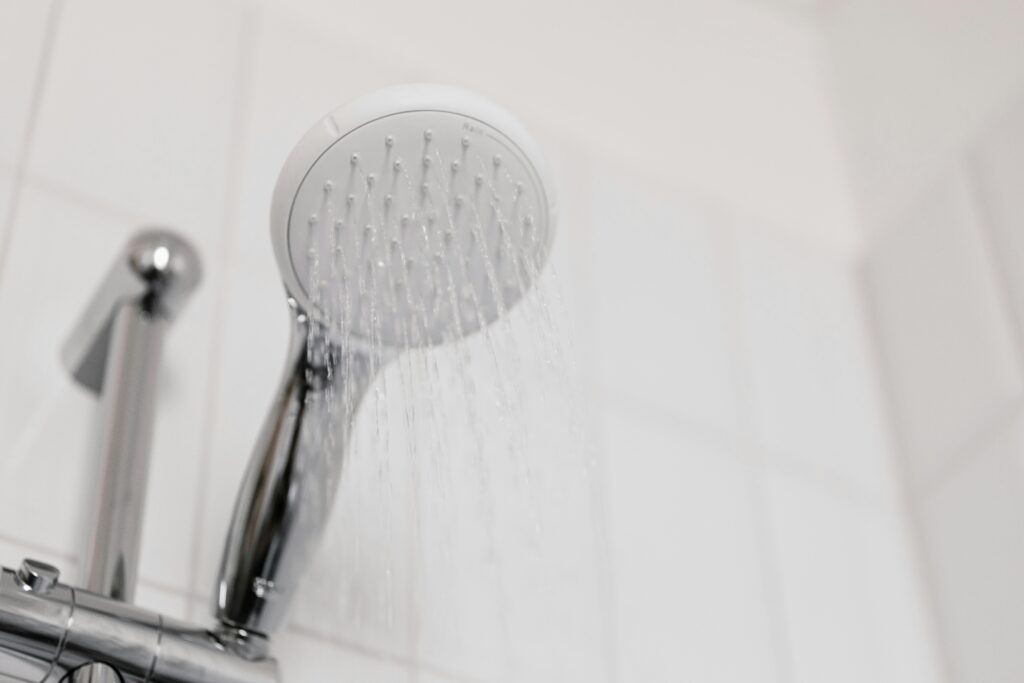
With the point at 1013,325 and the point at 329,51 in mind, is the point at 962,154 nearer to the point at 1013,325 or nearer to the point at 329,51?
the point at 1013,325

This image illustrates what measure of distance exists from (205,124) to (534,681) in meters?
0.39

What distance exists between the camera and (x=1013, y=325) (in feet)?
3.38

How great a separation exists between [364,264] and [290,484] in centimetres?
12

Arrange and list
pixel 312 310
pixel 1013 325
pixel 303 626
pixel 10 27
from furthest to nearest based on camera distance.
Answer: pixel 1013 325 → pixel 10 27 → pixel 303 626 → pixel 312 310

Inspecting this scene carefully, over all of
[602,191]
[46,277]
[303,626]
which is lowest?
[303,626]

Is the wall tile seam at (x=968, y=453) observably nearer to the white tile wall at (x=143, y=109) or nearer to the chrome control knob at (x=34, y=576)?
the white tile wall at (x=143, y=109)

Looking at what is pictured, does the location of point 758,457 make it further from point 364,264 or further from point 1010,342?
point 364,264

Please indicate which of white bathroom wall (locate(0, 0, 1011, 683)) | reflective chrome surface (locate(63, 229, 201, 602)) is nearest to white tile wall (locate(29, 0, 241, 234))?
white bathroom wall (locate(0, 0, 1011, 683))

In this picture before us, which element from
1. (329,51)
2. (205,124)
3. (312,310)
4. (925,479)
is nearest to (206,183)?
(205,124)

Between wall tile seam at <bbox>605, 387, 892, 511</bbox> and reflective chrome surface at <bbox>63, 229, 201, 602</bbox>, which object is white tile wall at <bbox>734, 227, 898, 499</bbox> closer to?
wall tile seam at <bbox>605, 387, 892, 511</bbox>

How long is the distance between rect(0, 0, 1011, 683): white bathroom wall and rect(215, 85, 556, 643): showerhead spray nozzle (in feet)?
0.20

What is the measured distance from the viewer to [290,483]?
0.69m

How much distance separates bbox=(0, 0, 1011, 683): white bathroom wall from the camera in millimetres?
811

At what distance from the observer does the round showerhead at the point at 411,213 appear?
0.63 metres
